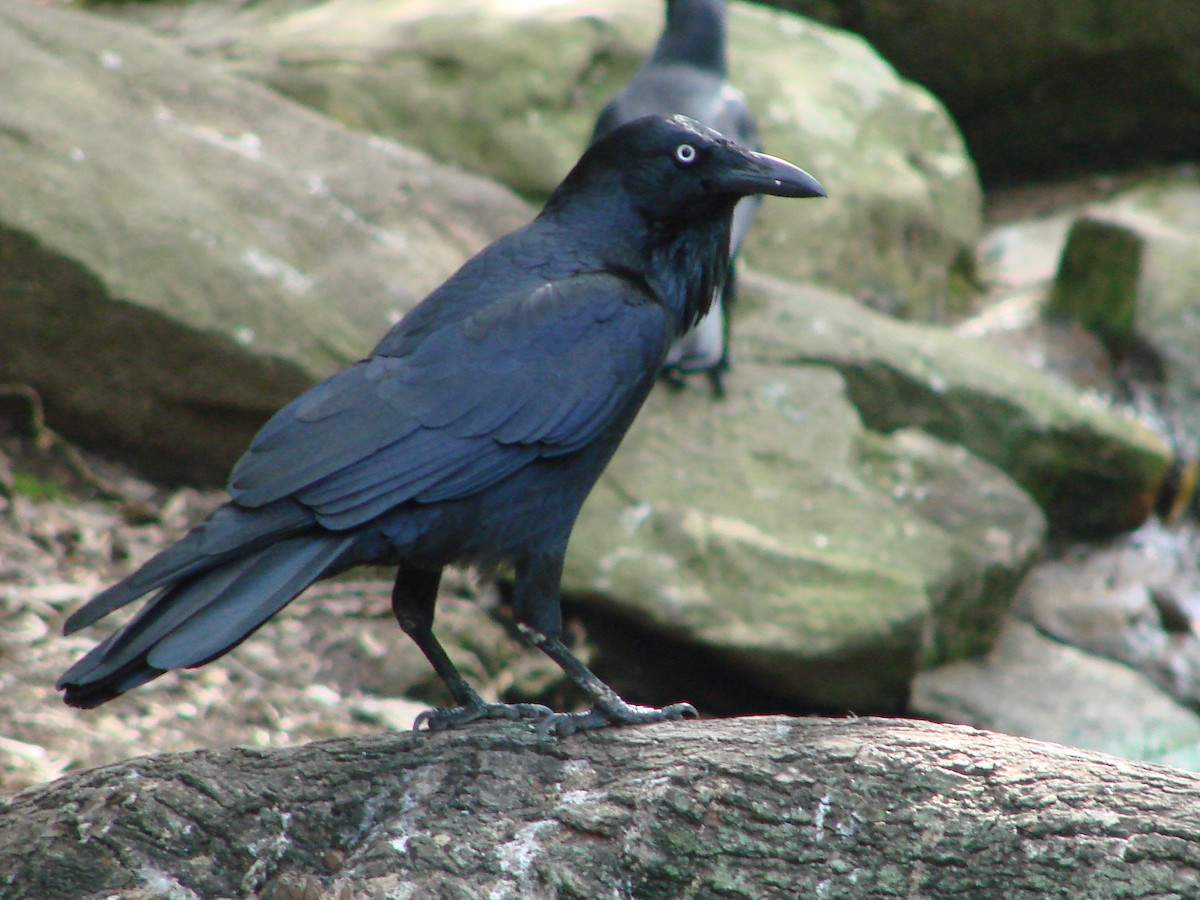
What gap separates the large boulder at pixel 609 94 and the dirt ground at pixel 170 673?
9.65ft

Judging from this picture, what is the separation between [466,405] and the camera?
10.1ft

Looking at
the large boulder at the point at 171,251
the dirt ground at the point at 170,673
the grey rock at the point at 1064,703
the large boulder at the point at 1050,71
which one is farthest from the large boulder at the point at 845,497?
the large boulder at the point at 1050,71

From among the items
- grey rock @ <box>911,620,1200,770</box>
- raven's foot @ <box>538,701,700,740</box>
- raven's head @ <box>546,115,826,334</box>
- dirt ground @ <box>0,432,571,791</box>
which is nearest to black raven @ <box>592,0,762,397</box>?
dirt ground @ <box>0,432,571,791</box>

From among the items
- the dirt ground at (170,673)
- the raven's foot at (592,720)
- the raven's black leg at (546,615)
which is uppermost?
the raven's black leg at (546,615)

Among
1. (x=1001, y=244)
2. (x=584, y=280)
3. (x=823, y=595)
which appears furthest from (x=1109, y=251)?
(x=584, y=280)

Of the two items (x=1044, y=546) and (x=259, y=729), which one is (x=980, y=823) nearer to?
(x=259, y=729)

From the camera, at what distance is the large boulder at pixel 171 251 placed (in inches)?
188

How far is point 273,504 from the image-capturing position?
2807 mm

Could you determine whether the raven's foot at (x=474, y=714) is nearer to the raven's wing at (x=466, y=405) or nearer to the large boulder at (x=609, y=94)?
the raven's wing at (x=466, y=405)

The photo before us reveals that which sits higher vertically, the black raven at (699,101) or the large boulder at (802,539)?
the black raven at (699,101)

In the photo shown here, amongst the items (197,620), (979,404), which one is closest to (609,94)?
(979,404)

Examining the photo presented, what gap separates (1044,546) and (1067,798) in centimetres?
450

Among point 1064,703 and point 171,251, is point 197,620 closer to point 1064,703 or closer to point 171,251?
point 171,251

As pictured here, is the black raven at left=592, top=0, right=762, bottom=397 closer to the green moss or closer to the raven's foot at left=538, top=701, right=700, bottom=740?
the green moss
